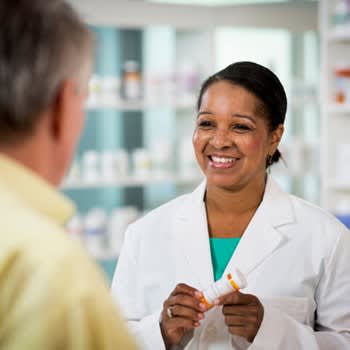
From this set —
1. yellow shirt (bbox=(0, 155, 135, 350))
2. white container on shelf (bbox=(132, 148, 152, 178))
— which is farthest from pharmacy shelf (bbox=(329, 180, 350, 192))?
yellow shirt (bbox=(0, 155, 135, 350))

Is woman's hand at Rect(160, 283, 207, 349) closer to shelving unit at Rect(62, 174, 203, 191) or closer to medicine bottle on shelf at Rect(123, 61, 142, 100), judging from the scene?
shelving unit at Rect(62, 174, 203, 191)

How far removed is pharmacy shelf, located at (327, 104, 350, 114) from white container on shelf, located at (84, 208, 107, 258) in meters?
1.64

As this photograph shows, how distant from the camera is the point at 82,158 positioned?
441 cm

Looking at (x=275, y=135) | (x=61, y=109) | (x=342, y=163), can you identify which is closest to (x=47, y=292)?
(x=61, y=109)

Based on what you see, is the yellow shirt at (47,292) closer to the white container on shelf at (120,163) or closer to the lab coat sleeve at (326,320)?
the lab coat sleeve at (326,320)

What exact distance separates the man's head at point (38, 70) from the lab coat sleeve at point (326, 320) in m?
0.95

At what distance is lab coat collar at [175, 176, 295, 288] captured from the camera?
5.62 ft

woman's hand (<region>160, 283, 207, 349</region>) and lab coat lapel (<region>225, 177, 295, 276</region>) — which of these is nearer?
woman's hand (<region>160, 283, 207, 349</region>)

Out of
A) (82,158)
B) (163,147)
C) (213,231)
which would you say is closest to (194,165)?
(163,147)

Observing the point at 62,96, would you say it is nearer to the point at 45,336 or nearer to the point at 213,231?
the point at 45,336

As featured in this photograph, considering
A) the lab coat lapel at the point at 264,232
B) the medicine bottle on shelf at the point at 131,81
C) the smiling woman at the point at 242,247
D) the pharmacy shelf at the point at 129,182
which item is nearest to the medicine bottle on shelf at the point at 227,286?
the smiling woman at the point at 242,247

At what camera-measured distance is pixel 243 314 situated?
1.55m

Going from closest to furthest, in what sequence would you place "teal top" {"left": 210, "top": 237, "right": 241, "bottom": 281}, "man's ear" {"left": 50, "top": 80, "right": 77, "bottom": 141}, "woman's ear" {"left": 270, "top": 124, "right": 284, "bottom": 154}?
1. "man's ear" {"left": 50, "top": 80, "right": 77, "bottom": 141}
2. "teal top" {"left": 210, "top": 237, "right": 241, "bottom": 281}
3. "woman's ear" {"left": 270, "top": 124, "right": 284, "bottom": 154}

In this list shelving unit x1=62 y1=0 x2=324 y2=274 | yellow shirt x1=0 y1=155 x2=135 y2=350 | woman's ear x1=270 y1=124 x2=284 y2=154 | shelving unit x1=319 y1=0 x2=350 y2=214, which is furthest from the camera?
shelving unit x1=62 y1=0 x2=324 y2=274
